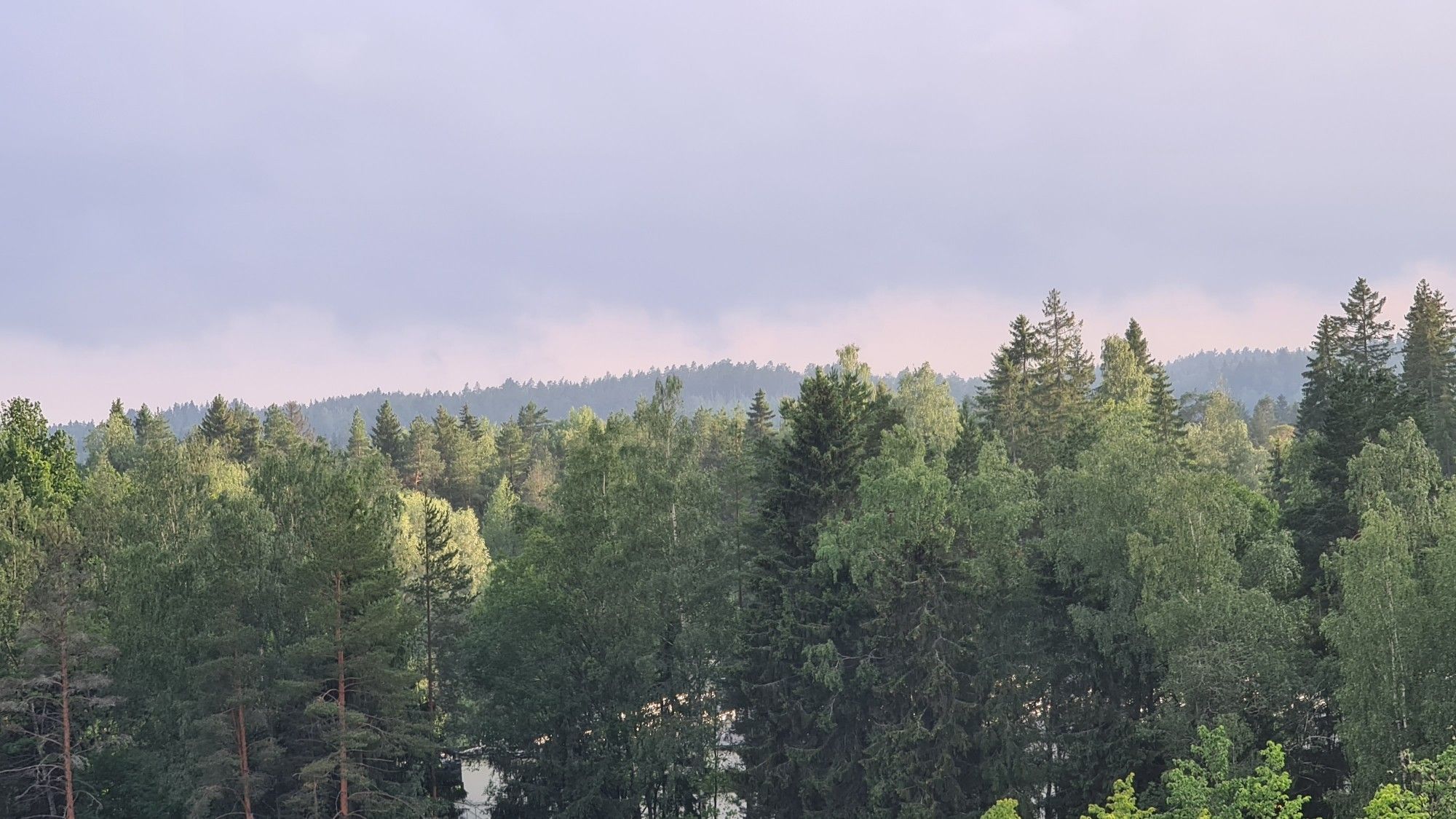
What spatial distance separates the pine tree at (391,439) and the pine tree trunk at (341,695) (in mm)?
76595

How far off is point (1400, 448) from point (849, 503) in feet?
58.3

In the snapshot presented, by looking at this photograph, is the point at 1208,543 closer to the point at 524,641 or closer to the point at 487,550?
the point at 524,641

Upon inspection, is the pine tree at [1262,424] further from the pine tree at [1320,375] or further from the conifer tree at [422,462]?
the conifer tree at [422,462]

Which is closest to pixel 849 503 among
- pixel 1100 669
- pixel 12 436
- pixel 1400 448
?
pixel 1100 669

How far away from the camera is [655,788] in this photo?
46562mm

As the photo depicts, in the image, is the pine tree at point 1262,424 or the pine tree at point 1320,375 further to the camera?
the pine tree at point 1262,424

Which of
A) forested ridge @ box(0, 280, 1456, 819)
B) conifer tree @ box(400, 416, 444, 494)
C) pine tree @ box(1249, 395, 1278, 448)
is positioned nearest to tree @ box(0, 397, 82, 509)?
forested ridge @ box(0, 280, 1456, 819)

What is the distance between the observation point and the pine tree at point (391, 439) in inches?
4624

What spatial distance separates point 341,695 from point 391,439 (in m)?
78.8

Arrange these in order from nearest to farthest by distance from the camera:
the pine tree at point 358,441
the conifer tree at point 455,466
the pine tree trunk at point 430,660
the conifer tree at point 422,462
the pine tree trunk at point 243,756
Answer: the pine tree trunk at point 243,756 → the pine tree trunk at point 430,660 → the conifer tree at point 422,462 → the conifer tree at point 455,466 → the pine tree at point 358,441

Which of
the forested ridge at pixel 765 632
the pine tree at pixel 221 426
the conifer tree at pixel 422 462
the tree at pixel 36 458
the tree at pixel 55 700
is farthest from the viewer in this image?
the conifer tree at pixel 422 462

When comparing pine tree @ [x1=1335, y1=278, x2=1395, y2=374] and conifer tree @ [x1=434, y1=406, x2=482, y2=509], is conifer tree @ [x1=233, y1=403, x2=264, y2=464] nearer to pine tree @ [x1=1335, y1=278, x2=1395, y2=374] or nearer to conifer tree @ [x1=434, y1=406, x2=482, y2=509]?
conifer tree @ [x1=434, y1=406, x2=482, y2=509]

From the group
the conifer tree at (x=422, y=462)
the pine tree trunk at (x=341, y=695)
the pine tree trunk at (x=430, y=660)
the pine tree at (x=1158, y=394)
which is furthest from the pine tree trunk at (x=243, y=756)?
the conifer tree at (x=422, y=462)

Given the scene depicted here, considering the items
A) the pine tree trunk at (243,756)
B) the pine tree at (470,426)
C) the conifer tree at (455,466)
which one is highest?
the pine tree at (470,426)
